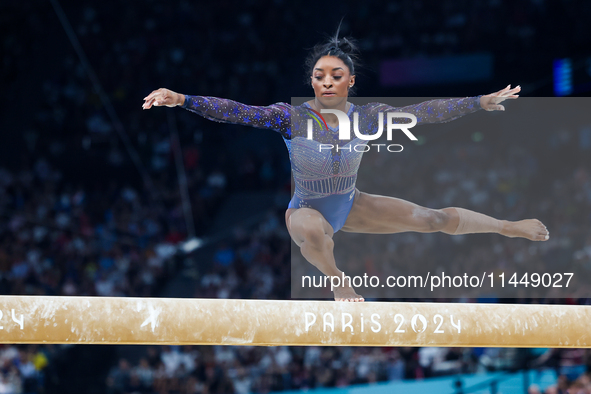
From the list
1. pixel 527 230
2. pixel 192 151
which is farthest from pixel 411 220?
pixel 192 151

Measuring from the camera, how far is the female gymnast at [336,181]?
5.20 metres

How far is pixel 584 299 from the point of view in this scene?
591 cm

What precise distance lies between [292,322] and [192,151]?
6.17 meters

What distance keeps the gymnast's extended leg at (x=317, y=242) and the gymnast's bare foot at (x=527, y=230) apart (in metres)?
1.47

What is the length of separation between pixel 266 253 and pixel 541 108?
4.46 m

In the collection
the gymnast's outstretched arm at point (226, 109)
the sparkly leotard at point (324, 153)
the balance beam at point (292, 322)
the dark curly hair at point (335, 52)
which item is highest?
the dark curly hair at point (335, 52)

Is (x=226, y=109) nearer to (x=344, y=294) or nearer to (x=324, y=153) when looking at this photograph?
(x=324, y=153)

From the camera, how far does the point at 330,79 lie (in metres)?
5.33

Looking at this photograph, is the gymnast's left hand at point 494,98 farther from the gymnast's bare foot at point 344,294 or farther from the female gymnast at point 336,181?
the gymnast's bare foot at point 344,294

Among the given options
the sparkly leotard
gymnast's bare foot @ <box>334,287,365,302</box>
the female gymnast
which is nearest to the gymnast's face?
the female gymnast

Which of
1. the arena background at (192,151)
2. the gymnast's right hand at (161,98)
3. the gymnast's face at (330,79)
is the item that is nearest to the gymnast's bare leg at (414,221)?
the gymnast's face at (330,79)

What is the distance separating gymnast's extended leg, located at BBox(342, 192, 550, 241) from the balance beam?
3.27ft

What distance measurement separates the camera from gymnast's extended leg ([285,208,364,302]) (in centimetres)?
516

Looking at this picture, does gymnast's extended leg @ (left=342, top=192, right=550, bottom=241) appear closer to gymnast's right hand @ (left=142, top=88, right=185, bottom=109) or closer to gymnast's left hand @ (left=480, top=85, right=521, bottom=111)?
gymnast's left hand @ (left=480, top=85, right=521, bottom=111)
